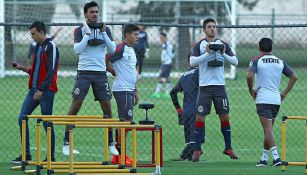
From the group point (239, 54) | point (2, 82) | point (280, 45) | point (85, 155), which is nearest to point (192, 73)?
point (85, 155)

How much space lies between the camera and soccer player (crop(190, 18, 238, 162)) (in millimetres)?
15414

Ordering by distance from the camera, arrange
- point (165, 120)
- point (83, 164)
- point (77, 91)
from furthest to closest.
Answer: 1. point (165, 120)
2. point (77, 91)
3. point (83, 164)

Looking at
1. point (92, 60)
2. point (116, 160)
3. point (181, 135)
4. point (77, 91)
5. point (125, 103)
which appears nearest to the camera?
point (116, 160)

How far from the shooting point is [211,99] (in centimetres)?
1552

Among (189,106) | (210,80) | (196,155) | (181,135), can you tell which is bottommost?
(181,135)

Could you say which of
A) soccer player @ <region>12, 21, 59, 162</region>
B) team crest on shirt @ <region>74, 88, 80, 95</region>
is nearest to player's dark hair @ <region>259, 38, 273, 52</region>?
team crest on shirt @ <region>74, 88, 80, 95</region>

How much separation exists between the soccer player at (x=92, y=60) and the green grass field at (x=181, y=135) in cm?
127

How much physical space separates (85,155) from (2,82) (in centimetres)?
968

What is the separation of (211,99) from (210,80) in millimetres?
284

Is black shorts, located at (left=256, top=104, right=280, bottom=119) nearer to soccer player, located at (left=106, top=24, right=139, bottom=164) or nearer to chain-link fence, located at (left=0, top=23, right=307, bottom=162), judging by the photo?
chain-link fence, located at (left=0, top=23, right=307, bottom=162)

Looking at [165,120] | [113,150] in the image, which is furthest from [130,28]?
[165,120]

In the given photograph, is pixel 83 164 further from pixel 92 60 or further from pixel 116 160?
pixel 92 60

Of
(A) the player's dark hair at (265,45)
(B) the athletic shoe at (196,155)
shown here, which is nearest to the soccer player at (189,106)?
(B) the athletic shoe at (196,155)

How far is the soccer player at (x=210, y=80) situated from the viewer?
50.6 ft
